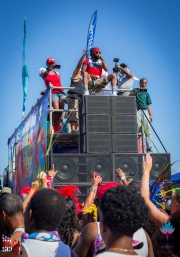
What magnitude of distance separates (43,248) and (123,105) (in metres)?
6.11

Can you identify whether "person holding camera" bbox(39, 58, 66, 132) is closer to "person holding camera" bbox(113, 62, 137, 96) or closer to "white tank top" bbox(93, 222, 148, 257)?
"person holding camera" bbox(113, 62, 137, 96)

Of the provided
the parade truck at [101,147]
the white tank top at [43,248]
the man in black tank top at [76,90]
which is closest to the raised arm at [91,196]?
the white tank top at [43,248]

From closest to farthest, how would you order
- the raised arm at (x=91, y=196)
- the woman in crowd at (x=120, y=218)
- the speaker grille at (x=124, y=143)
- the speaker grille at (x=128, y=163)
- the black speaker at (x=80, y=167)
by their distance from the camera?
the woman in crowd at (x=120, y=218) < the raised arm at (x=91, y=196) < the black speaker at (x=80, y=167) < the speaker grille at (x=128, y=163) < the speaker grille at (x=124, y=143)

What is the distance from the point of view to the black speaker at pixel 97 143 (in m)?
8.23

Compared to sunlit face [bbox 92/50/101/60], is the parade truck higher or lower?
lower

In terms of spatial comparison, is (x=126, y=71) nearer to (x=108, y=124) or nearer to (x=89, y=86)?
(x=89, y=86)

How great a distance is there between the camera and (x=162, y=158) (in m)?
8.26

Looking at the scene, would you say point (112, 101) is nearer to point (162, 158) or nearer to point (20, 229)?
point (162, 158)

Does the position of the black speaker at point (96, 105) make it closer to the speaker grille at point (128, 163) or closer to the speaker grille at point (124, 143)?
the speaker grille at point (124, 143)

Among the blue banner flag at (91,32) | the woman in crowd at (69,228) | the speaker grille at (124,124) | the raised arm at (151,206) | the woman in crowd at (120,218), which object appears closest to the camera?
the woman in crowd at (120,218)

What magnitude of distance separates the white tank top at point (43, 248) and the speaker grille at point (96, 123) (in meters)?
5.67

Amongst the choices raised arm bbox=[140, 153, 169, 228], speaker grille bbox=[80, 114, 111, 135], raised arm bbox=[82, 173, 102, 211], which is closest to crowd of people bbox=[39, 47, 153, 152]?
speaker grille bbox=[80, 114, 111, 135]

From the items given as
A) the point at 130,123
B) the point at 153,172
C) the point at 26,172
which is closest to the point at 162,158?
the point at 153,172

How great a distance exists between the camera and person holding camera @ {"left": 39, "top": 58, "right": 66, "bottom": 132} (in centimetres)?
947
